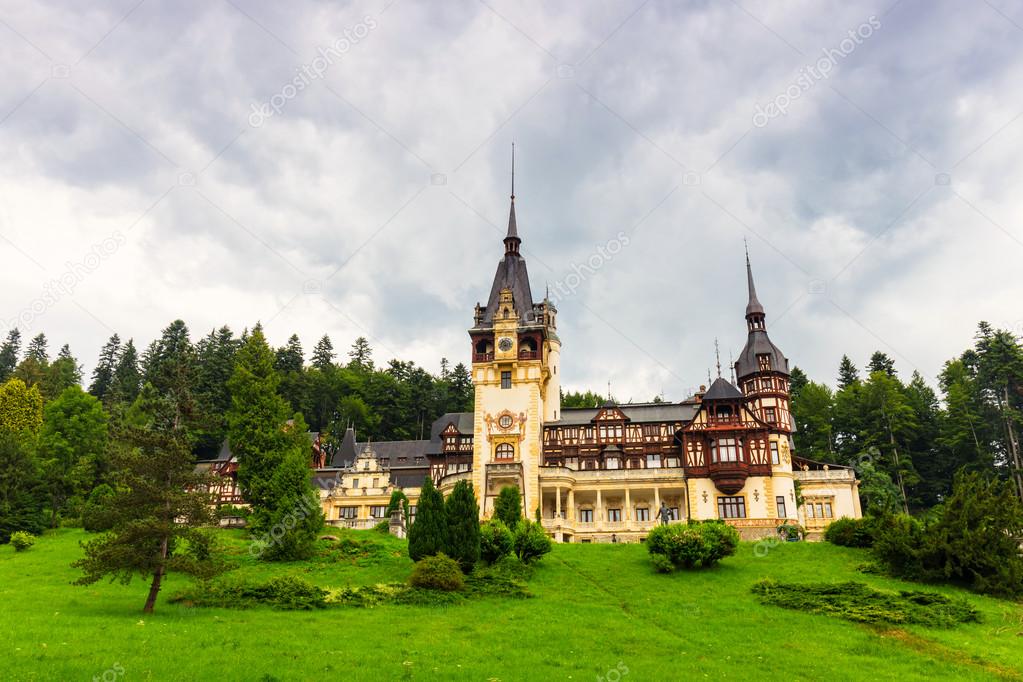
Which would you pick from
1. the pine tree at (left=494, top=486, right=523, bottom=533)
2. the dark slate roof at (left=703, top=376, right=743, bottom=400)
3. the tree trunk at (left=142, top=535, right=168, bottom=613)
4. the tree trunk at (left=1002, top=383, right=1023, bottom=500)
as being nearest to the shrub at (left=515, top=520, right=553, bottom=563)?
the pine tree at (left=494, top=486, right=523, bottom=533)

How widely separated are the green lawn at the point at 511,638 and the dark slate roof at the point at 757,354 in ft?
98.1

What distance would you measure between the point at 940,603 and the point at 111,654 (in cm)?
3049

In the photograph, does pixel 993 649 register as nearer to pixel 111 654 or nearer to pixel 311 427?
pixel 111 654

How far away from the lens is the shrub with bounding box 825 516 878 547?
4194 cm

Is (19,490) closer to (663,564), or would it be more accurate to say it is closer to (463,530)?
(463,530)

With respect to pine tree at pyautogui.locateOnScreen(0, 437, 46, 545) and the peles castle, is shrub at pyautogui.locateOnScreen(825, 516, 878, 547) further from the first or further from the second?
pine tree at pyautogui.locateOnScreen(0, 437, 46, 545)

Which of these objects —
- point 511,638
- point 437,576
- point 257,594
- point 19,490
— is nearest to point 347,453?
point 19,490

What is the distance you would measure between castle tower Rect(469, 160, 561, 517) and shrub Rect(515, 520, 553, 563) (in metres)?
17.4

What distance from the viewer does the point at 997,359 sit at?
228 ft

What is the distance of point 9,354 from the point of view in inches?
4843

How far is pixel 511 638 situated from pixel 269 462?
32738 millimetres

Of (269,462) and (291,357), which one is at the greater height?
(291,357)

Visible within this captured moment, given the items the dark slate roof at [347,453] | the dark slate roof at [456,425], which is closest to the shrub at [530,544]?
the dark slate roof at [456,425]

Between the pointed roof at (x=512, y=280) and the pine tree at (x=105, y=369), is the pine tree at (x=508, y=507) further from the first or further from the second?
the pine tree at (x=105, y=369)
